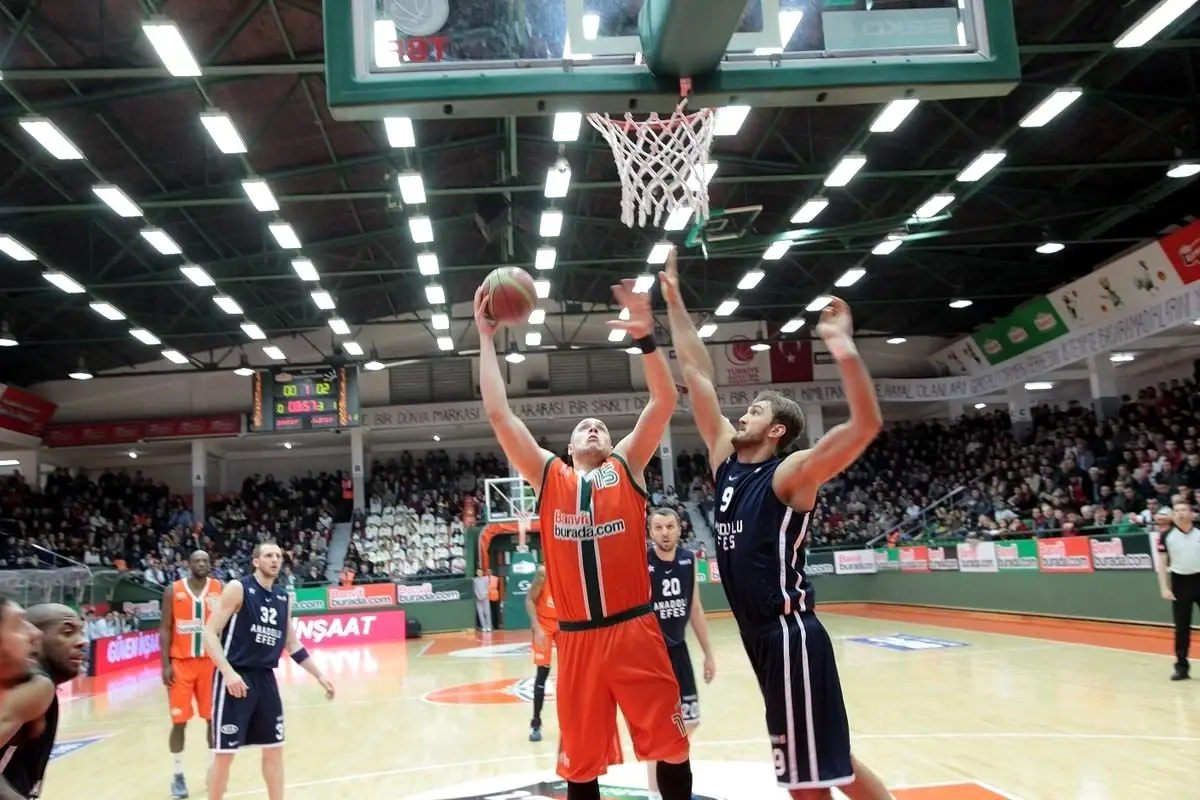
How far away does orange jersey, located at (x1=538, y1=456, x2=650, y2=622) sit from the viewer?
3.82 meters

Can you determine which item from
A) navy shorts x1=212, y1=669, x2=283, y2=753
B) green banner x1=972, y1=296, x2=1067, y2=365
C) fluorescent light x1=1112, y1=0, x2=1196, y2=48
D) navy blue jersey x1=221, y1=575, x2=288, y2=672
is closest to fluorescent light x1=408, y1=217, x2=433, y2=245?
fluorescent light x1=1112, y1=0, x2=1196, y2=48

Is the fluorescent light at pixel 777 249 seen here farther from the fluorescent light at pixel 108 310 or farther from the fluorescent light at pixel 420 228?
the fluorescent light at pixel 108 310

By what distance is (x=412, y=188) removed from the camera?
606 inches

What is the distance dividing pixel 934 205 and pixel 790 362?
41.3 ft

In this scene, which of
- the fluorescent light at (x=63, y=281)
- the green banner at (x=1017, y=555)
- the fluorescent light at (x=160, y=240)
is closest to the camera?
the fluorescent light at (x=160, y=240)

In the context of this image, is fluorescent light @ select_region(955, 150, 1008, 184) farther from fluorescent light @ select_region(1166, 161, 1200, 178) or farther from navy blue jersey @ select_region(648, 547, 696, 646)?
navy blue jersey @ select_region(648, 547, 696, 646)

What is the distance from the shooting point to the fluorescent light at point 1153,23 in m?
11.2

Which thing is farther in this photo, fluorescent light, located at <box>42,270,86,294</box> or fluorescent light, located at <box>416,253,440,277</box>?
fluorescent light, located at <box>416,253,440,277</box>

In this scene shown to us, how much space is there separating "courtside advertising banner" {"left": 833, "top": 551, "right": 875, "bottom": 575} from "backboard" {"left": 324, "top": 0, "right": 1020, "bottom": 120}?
20.6 m

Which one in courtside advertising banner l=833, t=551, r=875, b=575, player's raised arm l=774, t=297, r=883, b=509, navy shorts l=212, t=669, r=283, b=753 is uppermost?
player's raised arm l=774, t=297, r=883, b=509

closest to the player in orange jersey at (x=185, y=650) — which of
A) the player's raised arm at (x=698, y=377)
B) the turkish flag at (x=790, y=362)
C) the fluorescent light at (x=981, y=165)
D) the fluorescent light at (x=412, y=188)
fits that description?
the player's raised arm at (x=698, y=377)

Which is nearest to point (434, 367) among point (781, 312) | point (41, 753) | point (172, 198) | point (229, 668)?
point (781, 312)

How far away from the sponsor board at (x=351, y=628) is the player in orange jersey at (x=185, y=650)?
14.2 meters

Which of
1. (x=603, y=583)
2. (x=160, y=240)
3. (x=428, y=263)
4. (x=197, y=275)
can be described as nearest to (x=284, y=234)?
(x=160, y=240)
